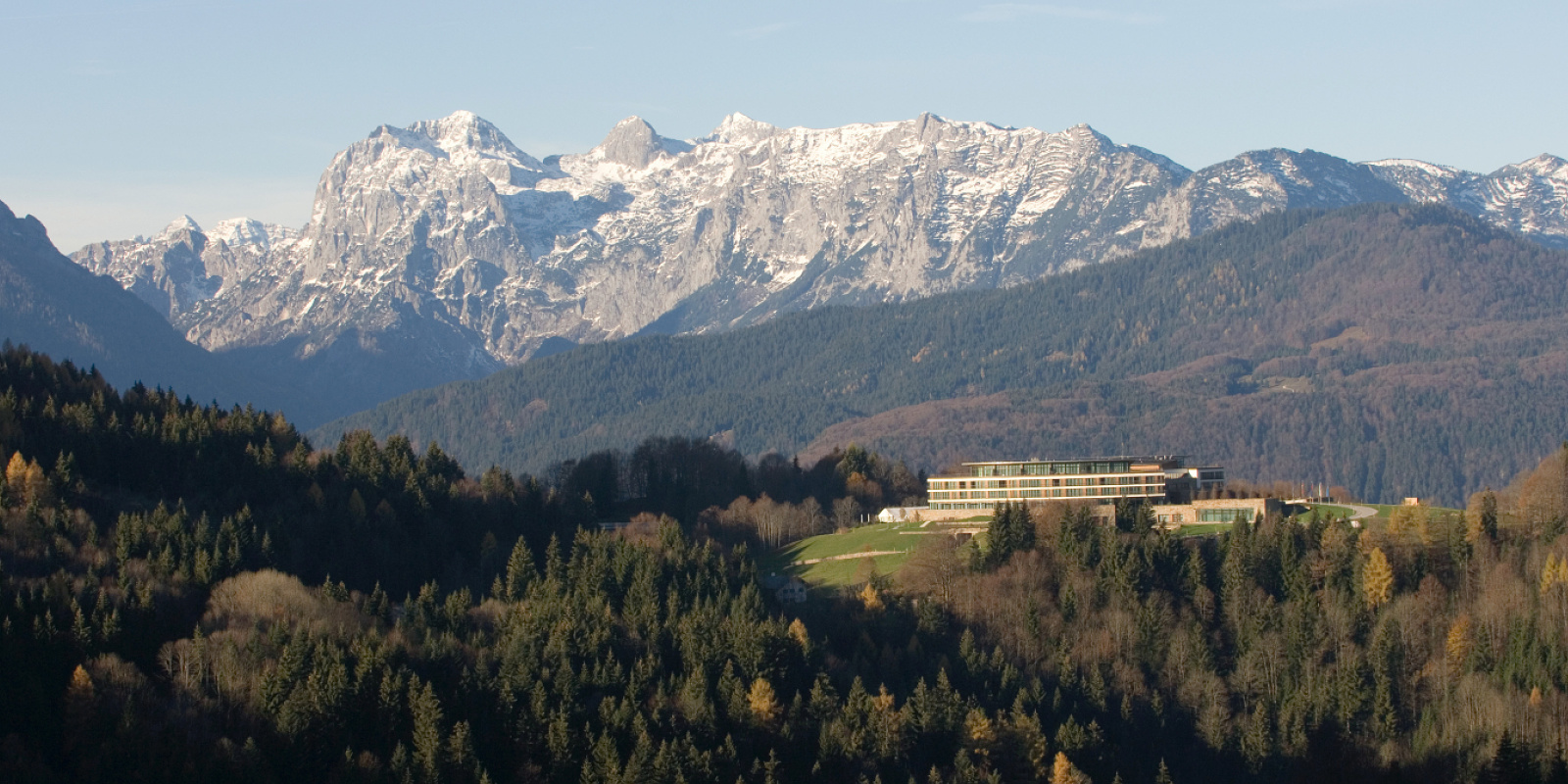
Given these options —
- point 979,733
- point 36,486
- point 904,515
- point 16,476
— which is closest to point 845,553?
point 904,515

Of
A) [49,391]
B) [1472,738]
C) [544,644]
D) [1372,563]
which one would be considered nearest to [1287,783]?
[1472,738]

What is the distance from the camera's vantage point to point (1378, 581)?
6265 inches

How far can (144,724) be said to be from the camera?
124m

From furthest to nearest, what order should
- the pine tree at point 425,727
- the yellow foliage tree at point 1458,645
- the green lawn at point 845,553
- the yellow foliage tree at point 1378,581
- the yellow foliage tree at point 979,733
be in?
the green lawn at point 845,553 < the yellow foliage tree at point 1378,581 < the yellow foliage tree at point 1458,645 < the yellow foliage tree at point 979,733 < the pine tree at point 425,727

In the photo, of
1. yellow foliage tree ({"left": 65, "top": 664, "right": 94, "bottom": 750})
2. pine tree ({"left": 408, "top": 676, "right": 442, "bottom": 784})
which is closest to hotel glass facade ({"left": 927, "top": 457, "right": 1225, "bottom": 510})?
pine tree ({"left": 408, "top": 676, "right": 442, "bottom": 784})

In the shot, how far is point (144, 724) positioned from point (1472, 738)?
81.0m

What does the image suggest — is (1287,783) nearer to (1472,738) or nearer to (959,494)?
(1472,738)

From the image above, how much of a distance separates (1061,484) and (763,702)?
61.7m

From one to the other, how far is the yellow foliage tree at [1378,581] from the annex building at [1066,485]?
31629 millimetres

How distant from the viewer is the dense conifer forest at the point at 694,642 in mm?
130125

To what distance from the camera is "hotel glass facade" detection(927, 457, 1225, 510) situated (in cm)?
19250

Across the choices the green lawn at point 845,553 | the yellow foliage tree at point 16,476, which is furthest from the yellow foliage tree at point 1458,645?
the yellow foliage tree at point 16,476

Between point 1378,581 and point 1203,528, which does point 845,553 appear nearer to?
point 1203,528

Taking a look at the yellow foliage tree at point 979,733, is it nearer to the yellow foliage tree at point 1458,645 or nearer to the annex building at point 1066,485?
the yellow foliage tree at point 1458,645
